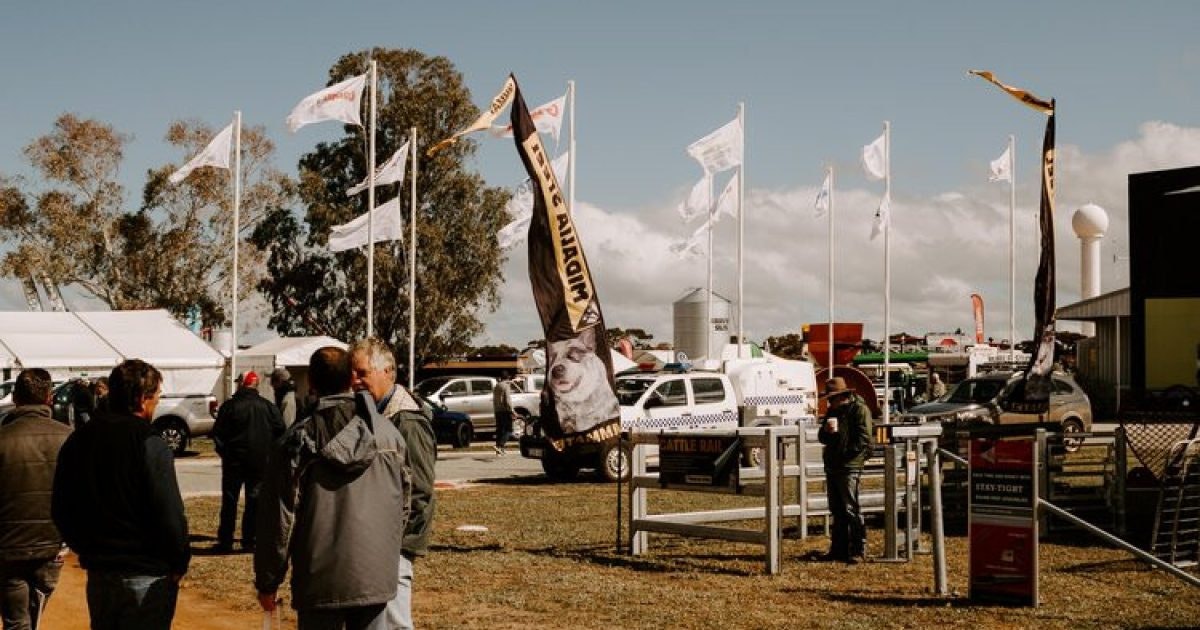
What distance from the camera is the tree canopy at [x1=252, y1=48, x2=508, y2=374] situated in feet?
179

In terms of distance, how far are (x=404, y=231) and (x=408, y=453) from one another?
4975 cm

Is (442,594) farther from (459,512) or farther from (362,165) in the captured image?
(362,165)

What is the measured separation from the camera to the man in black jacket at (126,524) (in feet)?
18.3

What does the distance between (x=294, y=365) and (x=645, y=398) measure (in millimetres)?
19062

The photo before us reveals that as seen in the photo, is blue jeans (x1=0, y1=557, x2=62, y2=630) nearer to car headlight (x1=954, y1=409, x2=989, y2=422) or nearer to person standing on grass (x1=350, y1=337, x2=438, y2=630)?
person standing on grass (x1=350, y1=337, x2=438, y2=630)

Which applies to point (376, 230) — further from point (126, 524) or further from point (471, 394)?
point (126, 524)

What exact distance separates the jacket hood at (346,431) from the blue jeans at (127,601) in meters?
0.97

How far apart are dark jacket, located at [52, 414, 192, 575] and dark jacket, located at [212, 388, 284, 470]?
7695 millimetres

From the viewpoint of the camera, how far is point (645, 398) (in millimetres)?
24766

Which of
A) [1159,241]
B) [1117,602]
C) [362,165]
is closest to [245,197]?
[362,165]

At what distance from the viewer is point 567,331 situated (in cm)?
1216

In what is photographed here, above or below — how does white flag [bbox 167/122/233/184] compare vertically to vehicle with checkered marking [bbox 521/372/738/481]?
above

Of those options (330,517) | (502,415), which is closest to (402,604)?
(330,517)

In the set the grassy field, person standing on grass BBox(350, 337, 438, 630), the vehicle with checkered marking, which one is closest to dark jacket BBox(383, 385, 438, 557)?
person standing on grass BBox(350, 337, 438, 630)
